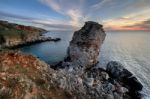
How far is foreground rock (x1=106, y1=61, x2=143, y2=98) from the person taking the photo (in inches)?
1463

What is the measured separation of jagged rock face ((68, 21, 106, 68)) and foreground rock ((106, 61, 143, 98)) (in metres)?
9.05

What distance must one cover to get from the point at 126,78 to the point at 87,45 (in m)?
18.0

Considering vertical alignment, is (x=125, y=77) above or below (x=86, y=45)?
below

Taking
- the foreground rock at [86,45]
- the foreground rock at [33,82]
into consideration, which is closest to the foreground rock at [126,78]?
the foreground rock at [86,45]

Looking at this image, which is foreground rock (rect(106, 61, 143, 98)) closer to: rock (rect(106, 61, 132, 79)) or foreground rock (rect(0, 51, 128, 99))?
rock (rect(106, 61, 132, 79))

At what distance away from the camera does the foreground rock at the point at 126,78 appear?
37153 millimetres

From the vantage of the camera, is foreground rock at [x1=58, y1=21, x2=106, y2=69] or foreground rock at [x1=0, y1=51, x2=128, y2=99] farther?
foreground rock at [x1=58, y1=21, x2=106, y2=69]

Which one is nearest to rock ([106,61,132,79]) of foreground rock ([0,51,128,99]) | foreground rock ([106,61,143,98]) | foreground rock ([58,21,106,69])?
foreground rock ([106,61,143,98])

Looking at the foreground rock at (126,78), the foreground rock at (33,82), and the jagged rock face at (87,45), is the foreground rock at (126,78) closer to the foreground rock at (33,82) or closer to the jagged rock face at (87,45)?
the jagged rock face at (87,45)

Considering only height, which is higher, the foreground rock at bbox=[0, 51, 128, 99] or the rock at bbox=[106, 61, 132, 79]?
the foreground rock at bbox=[0, 51, 128, 99]

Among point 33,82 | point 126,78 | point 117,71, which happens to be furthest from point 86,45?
point 33,82

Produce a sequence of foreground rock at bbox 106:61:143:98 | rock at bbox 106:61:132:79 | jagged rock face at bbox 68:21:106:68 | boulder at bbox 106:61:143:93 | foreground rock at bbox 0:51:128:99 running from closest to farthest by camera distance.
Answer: foreground rock at bbox 0:51:128:99, foreground rock at bbox 106:61:143:98, boulder at bbox 106:61:143:93, rock at bbox 106:61:132:79, jagged rock face at bbox 68:21:106:68

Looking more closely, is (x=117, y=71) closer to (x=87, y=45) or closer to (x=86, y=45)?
(x=87, y=45)

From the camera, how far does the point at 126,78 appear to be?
132 ft
